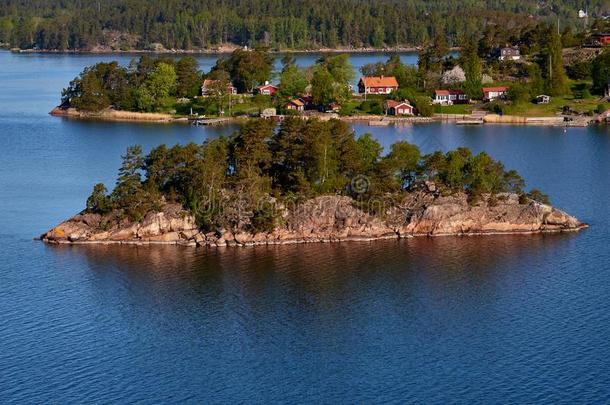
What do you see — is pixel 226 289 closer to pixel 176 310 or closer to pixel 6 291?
pixel 176 310

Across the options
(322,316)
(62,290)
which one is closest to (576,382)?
(322,316)

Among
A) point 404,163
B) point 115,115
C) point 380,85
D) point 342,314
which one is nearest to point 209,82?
point 115,115

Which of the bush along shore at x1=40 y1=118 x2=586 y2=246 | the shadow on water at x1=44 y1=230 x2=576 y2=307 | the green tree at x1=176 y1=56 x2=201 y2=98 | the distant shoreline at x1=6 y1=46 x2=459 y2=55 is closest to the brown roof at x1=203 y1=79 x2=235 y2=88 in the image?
the green tree at x1=176 y1=56 x2=201 y2=98

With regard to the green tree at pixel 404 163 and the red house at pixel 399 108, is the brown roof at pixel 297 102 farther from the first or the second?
the green tree at pixel 404 163

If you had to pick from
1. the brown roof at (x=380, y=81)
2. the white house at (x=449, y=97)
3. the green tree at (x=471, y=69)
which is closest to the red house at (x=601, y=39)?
the green tree at (x=471, y=69)

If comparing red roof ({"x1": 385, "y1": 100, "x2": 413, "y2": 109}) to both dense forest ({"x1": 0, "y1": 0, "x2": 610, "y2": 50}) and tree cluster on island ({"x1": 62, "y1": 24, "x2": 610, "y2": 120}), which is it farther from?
dense forest ({"x1": 0, "y1": 0, "x2": 610, "y2": 50})

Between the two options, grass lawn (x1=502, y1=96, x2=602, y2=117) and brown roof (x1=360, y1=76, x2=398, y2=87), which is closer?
grass lawn (x1=502, y1=96, x2=602, y2=117)

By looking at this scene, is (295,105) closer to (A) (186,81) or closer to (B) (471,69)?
(A) (186,81)
